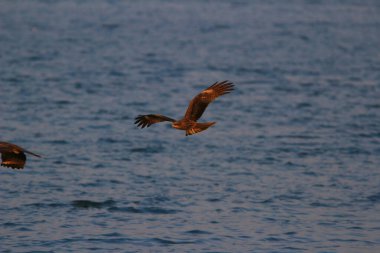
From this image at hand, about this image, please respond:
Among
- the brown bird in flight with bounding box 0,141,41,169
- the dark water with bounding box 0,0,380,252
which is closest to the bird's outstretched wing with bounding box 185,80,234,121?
the dark water with bounding box 0,0,380,252

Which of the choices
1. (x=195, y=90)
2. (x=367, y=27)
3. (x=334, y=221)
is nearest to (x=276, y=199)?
(x=334, y=221)

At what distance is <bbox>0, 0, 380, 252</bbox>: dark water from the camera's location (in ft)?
37.3

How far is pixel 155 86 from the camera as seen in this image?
2169 centimetres

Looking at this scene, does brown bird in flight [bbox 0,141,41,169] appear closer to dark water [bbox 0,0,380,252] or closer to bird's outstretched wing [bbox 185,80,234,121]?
dark water [bbox 0,0,380,252]

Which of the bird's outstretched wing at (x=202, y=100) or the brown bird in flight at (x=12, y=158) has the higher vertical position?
the bird's outstretched wing at (x=202, y=100)

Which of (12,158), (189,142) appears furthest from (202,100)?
(189,142)

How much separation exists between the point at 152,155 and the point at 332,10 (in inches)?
935

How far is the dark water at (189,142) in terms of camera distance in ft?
37.3

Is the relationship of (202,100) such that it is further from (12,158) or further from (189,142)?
(189,142)

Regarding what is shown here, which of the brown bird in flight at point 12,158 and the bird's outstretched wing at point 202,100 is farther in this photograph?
the bird's outstretched wing at point 202,100

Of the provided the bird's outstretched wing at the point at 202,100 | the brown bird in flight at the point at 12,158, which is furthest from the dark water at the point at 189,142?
the bird's outstretched wing at the point at 202,100

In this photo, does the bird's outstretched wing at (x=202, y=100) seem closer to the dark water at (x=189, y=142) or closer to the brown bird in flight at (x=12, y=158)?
the dark water at (x=189, y=142)

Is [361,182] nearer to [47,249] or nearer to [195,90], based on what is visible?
[47,249]

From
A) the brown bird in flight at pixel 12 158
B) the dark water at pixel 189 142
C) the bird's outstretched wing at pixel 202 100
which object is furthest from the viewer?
the dark water at pixel 189 142
